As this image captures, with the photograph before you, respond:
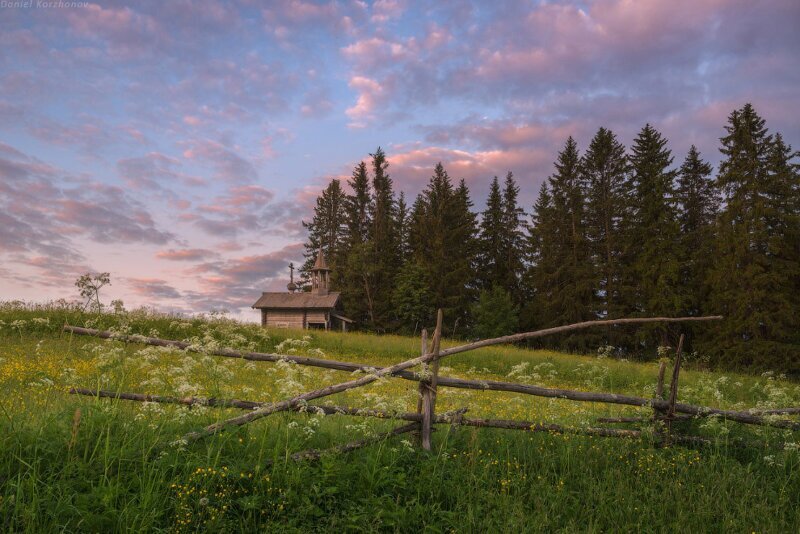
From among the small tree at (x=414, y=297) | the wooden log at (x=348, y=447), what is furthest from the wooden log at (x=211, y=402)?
the small tree at (x=414, y=297)

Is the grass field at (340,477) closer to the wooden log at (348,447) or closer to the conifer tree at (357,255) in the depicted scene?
the wooden log at (348,447)

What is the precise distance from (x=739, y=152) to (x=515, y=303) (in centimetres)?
2357

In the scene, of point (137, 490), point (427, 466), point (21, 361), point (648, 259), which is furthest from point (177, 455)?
point (648, 259)

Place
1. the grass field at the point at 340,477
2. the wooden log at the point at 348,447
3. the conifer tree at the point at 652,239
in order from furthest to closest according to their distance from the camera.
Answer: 1. the conifer tree at the point at 652,239
2. the wooden log at the point at 348,447
3. the grass field at the point at 340,477

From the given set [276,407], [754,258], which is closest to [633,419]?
[276,407]

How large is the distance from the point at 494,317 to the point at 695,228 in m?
19.2

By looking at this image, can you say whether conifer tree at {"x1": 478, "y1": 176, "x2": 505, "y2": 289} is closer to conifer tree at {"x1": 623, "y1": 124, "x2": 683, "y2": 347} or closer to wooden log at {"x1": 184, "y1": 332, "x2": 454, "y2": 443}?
conifer tree at {"x1": 623, "y1": 124, "x2": 683, "y2": 347}

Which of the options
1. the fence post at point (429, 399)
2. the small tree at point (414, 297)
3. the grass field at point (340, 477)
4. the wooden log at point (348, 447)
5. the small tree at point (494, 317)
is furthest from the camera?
the small tree at point (414, 297)

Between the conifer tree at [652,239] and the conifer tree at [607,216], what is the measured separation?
890 mm

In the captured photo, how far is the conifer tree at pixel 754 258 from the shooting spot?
99.2ft

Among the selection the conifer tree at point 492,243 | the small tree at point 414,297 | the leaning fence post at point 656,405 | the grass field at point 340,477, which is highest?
the conifer tree at point 492,243

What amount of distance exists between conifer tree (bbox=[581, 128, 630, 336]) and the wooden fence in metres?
35.1

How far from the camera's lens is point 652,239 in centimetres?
3759

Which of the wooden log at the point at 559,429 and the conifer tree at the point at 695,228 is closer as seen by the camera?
the wooden log at the point at 559,429
